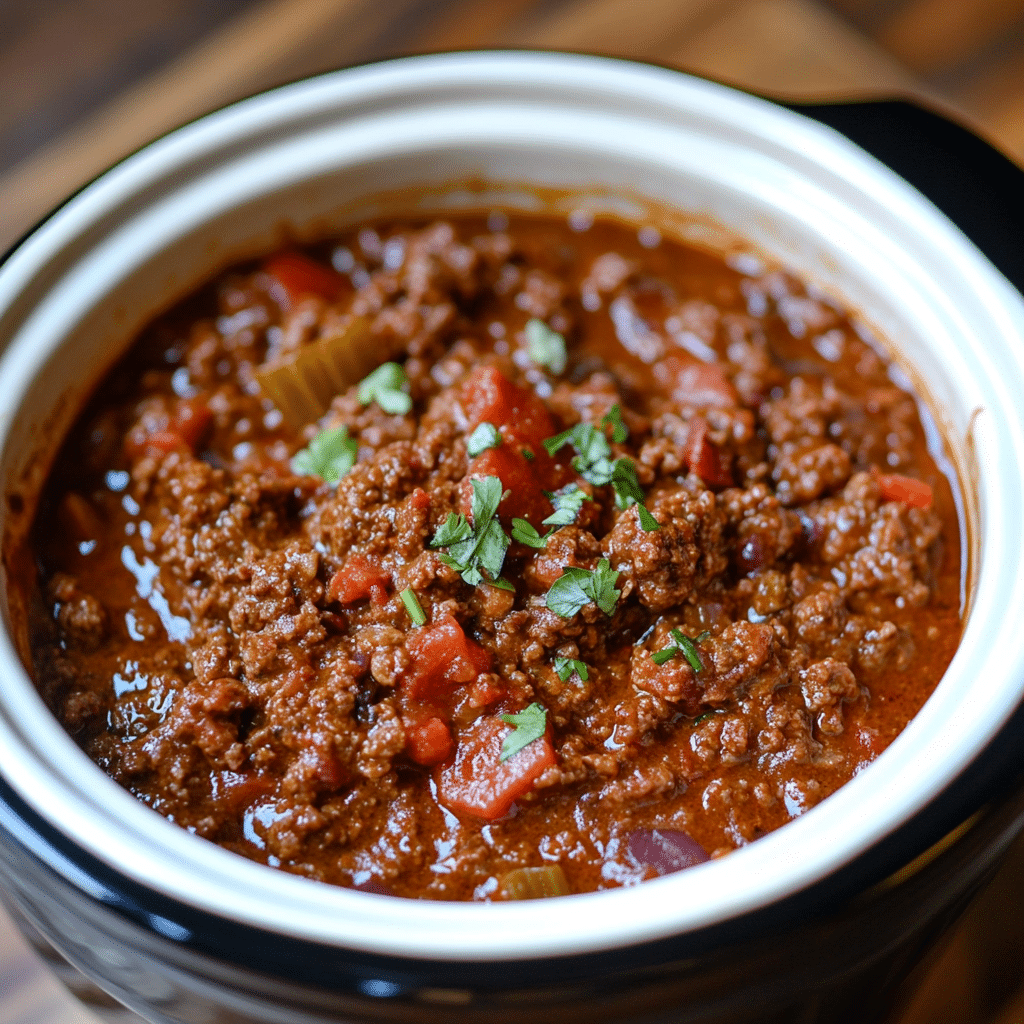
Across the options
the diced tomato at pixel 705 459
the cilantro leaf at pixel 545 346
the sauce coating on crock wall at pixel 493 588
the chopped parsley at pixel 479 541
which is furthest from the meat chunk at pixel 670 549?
the cilantro leaf at pixel 545 346

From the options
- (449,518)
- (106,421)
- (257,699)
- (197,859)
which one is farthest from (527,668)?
(106,421)

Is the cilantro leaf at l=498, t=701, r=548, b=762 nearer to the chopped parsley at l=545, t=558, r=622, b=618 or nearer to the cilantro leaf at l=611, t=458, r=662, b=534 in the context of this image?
the chopped parsley at l=545, t=558, r=622, b=618

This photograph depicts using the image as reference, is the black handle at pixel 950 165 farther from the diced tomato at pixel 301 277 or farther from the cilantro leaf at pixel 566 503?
the diced tomato at pixel 301 277

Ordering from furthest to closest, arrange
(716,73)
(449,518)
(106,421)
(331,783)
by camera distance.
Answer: (716,73) → (106,421) → (449,518) → (331,783)

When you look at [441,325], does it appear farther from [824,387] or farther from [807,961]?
[807,961]

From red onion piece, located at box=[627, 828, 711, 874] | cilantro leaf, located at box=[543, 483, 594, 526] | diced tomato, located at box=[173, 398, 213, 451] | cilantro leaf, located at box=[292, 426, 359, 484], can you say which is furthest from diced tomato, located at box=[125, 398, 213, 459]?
red onion piece, located at box=[627, 828, 711, 874]
